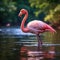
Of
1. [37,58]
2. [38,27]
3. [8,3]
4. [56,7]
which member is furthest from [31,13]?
[37,58]

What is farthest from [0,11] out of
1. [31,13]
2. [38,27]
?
[38,27]

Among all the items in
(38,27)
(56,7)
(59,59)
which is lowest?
(59,59)

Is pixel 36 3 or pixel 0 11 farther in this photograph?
pixel 0 11

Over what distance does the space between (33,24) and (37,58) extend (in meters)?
4.13

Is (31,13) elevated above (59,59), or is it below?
above

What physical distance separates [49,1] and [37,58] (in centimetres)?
3150

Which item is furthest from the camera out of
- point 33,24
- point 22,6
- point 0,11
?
point 22,6

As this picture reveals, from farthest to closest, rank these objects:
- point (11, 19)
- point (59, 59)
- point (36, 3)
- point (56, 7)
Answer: point (11, 19) → point (36, 3) → point (56, 7) → point (59, 59)

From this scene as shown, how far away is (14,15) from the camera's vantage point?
58.5 meters

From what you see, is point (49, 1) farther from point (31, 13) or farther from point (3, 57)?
point (3, 57)

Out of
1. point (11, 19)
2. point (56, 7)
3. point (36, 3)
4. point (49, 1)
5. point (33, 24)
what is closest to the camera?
point (33, 24)

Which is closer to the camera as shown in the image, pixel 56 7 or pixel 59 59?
pixel 59 59

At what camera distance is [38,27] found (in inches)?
505

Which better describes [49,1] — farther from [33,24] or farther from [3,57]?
[3,57]
